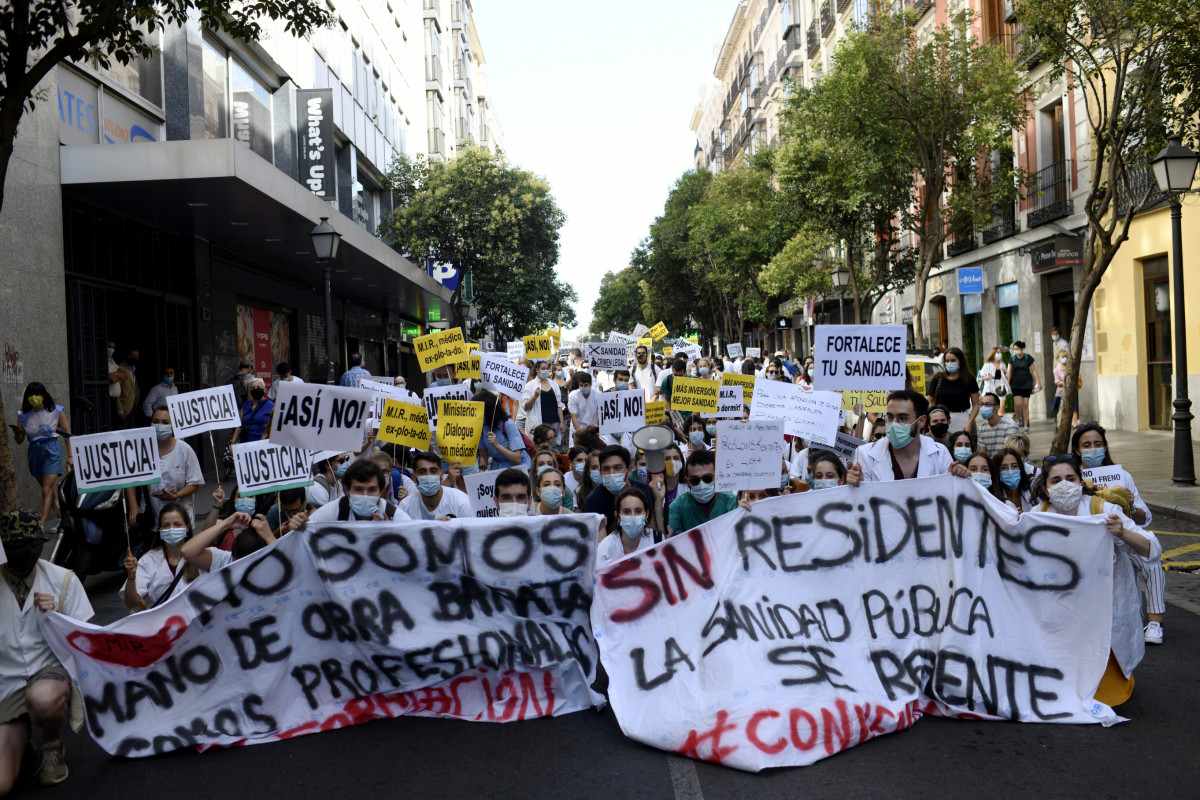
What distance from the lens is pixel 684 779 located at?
4523mm

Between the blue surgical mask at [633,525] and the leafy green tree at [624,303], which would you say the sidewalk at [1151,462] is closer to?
the blue surgical mask at [633,525]

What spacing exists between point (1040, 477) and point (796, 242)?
29035mm

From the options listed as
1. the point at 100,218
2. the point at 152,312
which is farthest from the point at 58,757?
the point at 152,312

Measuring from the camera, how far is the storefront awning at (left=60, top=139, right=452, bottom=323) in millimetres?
14258

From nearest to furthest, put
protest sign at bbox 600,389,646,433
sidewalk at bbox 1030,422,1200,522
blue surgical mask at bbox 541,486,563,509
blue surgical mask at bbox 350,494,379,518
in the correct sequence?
blue surgical mask at bbox 350,494,379,518
blue surgical mask at bbox 541,486,563,509
protest sign at bbox 600,389,646,433
sidewalk at bbox 1030,422,1200,522

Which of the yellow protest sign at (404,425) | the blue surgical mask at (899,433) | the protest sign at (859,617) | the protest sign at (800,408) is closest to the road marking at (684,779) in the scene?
the protest sign at (859,617)

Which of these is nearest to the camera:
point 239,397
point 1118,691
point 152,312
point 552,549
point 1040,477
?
point 1118,691

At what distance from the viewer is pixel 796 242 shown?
114 ft

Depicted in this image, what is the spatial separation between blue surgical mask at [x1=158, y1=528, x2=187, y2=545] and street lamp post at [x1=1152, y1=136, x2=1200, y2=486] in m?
11.4

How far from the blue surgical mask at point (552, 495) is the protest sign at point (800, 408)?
2767 mm

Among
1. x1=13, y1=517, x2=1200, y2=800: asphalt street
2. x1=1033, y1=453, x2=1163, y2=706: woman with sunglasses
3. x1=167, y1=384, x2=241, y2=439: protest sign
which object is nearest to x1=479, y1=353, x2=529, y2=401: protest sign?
x1=167, y1=384, x2=241, y2=439: protest sign

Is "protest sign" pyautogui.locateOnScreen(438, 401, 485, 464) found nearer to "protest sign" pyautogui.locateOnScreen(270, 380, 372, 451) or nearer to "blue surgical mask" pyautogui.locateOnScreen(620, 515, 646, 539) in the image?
"protest sign" pyautogui.locateOnScreen(270, 380, 372, 451)

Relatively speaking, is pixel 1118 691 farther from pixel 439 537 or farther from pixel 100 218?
pixel 100 218

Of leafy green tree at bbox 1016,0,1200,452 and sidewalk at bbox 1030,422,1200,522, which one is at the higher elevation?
leafy green tree at bbox 1016,0,1200,452
